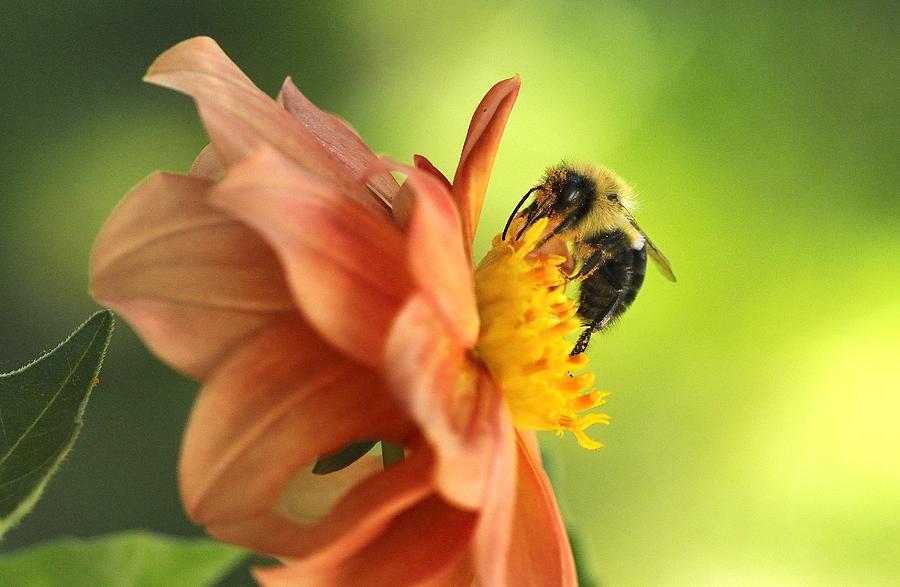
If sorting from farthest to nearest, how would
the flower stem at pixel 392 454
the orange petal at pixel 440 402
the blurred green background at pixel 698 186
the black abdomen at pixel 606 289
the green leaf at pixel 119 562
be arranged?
1. the blurred green background at pixel 698 186
2. the black abdomen at pixel 606 289
3. the green leaf at pixel 119 562
4. the flower stem at pixel 392 454
5. the orange petal at pixel 440 402

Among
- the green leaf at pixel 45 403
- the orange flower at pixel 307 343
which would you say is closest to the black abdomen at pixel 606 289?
the orange flower at pixel 307 343

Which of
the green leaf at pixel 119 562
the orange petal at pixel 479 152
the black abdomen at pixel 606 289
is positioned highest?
the orange petal at pixel 479 152

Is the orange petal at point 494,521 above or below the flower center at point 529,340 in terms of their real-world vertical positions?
below

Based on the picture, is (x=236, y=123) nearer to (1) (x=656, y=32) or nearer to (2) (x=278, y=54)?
(2) (x=278, y=54)

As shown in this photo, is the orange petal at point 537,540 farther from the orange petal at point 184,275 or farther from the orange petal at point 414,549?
the orange petal at point 184,275

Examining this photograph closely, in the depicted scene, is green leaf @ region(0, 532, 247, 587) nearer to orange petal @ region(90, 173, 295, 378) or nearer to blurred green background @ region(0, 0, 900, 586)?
orange petal @ region(90, 173, 295, 378)

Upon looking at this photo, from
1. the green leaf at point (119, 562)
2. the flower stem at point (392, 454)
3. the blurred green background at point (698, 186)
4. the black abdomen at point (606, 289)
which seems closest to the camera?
the flower stem at point (392, 454)
